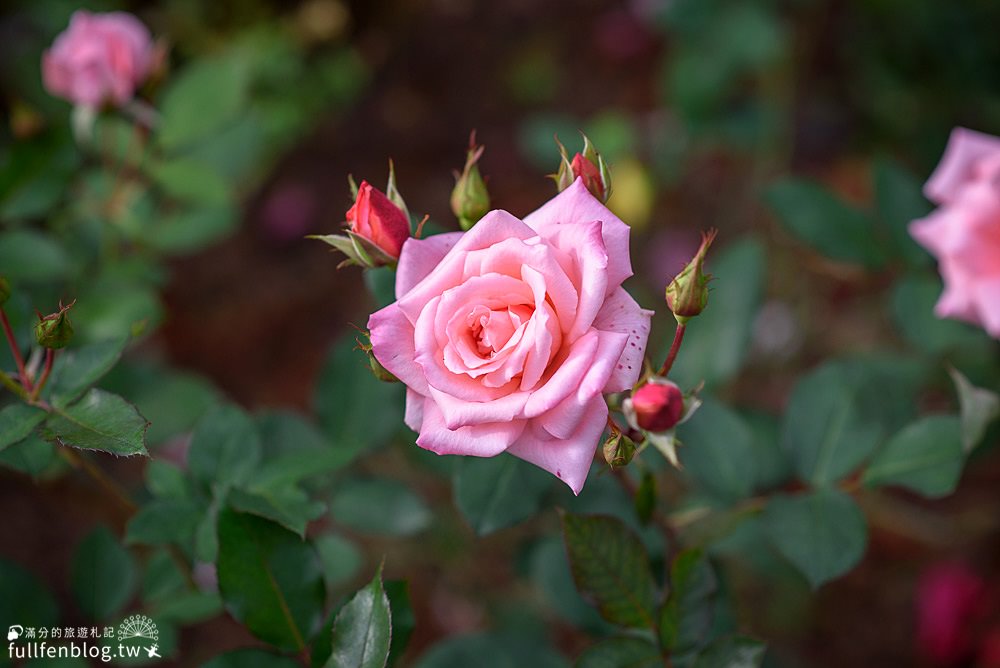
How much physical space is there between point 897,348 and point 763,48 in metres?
0.85

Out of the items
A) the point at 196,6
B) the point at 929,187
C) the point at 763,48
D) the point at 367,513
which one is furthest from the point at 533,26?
the point at 367,513

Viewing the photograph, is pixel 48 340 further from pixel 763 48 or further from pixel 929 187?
pixel 763 48

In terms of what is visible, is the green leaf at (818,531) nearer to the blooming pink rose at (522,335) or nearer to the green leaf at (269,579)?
the blooming pink rose at (522,335)

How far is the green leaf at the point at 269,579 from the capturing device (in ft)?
2.16

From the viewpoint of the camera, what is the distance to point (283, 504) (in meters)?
0.73

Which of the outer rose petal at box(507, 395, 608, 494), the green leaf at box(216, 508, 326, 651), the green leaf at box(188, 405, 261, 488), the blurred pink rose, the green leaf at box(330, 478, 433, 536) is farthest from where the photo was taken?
the blurred pink rose

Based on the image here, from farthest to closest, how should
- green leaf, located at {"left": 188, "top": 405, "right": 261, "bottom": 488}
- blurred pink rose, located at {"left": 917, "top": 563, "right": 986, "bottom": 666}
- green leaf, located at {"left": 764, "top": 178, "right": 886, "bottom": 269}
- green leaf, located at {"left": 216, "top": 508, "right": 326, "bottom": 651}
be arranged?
1. blurred pink rose, located at {"left": 917, "top": 563, "right": 986, "bottom": 666}
2. green leaf, located at {"left": 764, "top": 178, "right": 886, "bottom": 269}
3. green leaf, located at {"left": 188, "top": 405, "right": 261, "bottom": 488}
4. green leaf, located at {"left": 216, "top": 508, "right": 326, "bottom": 651}

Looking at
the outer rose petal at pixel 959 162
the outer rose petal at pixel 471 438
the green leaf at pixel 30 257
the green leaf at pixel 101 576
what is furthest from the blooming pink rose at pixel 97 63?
the outer rose petal at pixel 959 162

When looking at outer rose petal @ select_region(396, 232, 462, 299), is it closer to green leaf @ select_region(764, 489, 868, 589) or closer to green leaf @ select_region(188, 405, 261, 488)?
green leaf @ select_region(188, 405, 261, 488)

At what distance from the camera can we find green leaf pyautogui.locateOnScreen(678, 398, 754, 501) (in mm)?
845

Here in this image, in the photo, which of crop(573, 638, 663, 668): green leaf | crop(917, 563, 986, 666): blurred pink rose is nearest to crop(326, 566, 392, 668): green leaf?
crop(573, 638, 663, 668): green leaf

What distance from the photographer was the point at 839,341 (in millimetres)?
2072

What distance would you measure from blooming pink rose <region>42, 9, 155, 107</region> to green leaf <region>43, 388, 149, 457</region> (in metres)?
0.61

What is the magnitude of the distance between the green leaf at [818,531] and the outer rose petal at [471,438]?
331 millimetres
